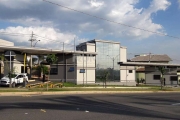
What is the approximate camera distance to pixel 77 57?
42.2m

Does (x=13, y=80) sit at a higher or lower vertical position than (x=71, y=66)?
lower

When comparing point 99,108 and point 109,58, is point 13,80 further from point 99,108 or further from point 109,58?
point 109,58

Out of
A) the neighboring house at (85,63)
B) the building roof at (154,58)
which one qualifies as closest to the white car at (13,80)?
the neighboring house at (85,63)

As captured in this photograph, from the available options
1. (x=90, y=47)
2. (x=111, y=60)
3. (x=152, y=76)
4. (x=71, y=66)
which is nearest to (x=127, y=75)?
(x=111, y=60)

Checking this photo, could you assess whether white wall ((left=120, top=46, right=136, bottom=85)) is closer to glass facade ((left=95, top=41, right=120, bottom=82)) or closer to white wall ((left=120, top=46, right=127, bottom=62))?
white wall ((left=120, top=46, right=127, bottom=62))

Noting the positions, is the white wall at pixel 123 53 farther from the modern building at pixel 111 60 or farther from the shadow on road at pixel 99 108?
the shadow on road at pixel 99 108

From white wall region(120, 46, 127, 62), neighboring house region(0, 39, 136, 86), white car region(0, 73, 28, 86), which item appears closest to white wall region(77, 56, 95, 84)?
neighboring house region(0, 39, 136, 86)

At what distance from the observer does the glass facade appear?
4857cm

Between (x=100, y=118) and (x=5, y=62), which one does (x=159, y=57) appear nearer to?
(x=5, y=62)

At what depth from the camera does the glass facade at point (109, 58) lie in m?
48.6

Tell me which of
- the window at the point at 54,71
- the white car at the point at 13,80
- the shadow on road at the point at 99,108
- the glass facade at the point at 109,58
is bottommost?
the shadow on road at the point at 99,108

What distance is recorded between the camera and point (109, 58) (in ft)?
165

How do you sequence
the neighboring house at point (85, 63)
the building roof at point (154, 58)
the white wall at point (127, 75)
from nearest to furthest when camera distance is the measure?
the neighboring house at point (85, 63) < the white wall at point (127, 75) < the building roof at point (154, 58)

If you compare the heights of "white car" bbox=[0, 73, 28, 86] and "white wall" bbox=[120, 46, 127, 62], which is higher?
"white wall" bbox=[120, 46, 127, 62]
